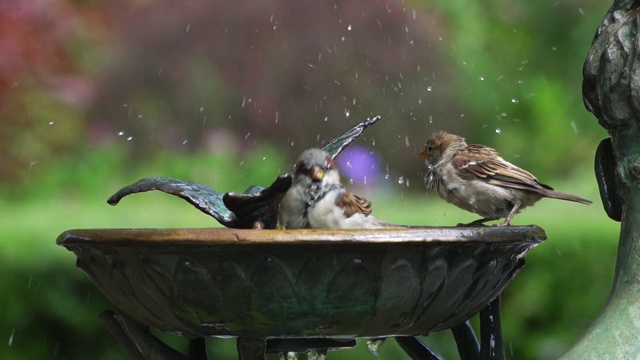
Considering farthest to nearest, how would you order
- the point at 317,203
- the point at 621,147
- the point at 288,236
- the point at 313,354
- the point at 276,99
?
the point at 276,99 < the point at 313,354 < the point at 317,203 < the point at 621,147 < the point at 288,236

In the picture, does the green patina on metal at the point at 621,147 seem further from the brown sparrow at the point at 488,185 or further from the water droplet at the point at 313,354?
the brown sparrow at the point at 488,185

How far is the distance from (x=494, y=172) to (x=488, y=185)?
5 centimetres

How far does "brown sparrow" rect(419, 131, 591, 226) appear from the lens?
3.72 m

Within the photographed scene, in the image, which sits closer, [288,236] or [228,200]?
[288,236]

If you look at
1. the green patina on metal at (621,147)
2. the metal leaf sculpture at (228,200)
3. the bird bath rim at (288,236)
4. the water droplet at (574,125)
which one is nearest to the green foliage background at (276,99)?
the water droplet at (574,125)

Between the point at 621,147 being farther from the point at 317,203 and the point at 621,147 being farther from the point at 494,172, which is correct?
the point at 494,172

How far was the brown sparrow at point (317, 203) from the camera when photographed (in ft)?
8.30

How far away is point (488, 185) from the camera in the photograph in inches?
147

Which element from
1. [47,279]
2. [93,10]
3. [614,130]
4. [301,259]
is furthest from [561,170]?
[301,259]

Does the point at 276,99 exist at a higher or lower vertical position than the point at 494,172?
higher

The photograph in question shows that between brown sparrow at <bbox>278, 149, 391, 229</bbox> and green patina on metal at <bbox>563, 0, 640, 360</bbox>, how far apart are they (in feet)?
1.95

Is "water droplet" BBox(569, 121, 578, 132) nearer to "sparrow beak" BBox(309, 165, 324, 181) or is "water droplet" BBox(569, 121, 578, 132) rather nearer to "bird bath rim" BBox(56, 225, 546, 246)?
"sparrow beak" BBox(309, 165, 324, 181)

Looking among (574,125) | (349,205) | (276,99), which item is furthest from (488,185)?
(574,125)

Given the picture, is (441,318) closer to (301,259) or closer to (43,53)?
(301,259)
